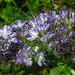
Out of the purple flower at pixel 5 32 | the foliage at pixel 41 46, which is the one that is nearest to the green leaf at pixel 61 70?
the foliage at pixel 41 46

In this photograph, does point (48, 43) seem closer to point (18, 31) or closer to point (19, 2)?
point (18, 31)

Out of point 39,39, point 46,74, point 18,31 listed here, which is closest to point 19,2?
point 18,31

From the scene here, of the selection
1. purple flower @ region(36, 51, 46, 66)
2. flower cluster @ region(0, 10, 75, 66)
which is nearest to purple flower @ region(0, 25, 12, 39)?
flower cluster @ region(0, 10, 75, 66)

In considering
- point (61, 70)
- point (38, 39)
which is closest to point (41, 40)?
point (38, 39)

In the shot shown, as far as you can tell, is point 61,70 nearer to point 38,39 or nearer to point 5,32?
point 38,39

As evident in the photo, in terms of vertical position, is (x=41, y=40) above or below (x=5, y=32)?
below

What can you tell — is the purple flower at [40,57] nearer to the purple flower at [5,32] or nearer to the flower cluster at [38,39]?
the flower cluster at [38,39]

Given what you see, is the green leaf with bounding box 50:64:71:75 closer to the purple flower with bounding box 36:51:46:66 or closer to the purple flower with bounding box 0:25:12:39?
the purple flower with bounding box 36:51:46:66

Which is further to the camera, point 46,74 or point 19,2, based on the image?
point 19,2
